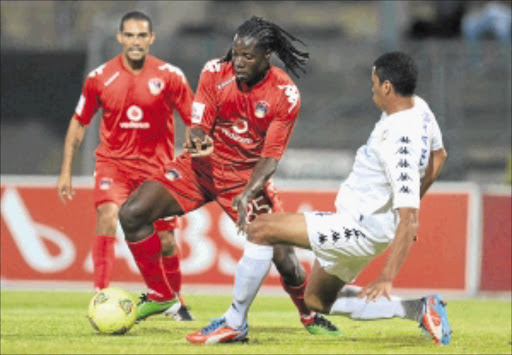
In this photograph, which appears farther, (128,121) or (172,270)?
(128,121)

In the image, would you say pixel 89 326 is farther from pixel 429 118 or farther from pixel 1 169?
pixel 1 169

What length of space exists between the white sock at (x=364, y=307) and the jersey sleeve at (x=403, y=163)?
3.31 ft

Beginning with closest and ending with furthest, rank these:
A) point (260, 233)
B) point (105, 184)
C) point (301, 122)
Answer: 1. point (260, 233)
2. point (105, 184)
3. point (301, 122)

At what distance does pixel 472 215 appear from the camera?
13.2 m

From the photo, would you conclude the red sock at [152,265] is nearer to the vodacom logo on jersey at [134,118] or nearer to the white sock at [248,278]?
the white sock at [248,278]

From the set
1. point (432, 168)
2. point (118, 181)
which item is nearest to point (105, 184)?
point (118, 181)

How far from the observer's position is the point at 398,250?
723 centimetres

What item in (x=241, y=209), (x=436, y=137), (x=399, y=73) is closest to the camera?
(x=399, y=73)

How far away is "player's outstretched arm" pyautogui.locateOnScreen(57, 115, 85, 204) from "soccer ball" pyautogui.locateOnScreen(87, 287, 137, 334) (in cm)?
189

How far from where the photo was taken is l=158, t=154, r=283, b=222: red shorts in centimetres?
883

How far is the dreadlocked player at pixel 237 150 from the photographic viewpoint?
8438 millimetres

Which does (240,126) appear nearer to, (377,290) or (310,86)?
(377,290)

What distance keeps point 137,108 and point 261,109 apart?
1.98 metres

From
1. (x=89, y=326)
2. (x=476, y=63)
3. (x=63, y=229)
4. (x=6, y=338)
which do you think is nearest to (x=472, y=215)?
(x=476, y=63)
